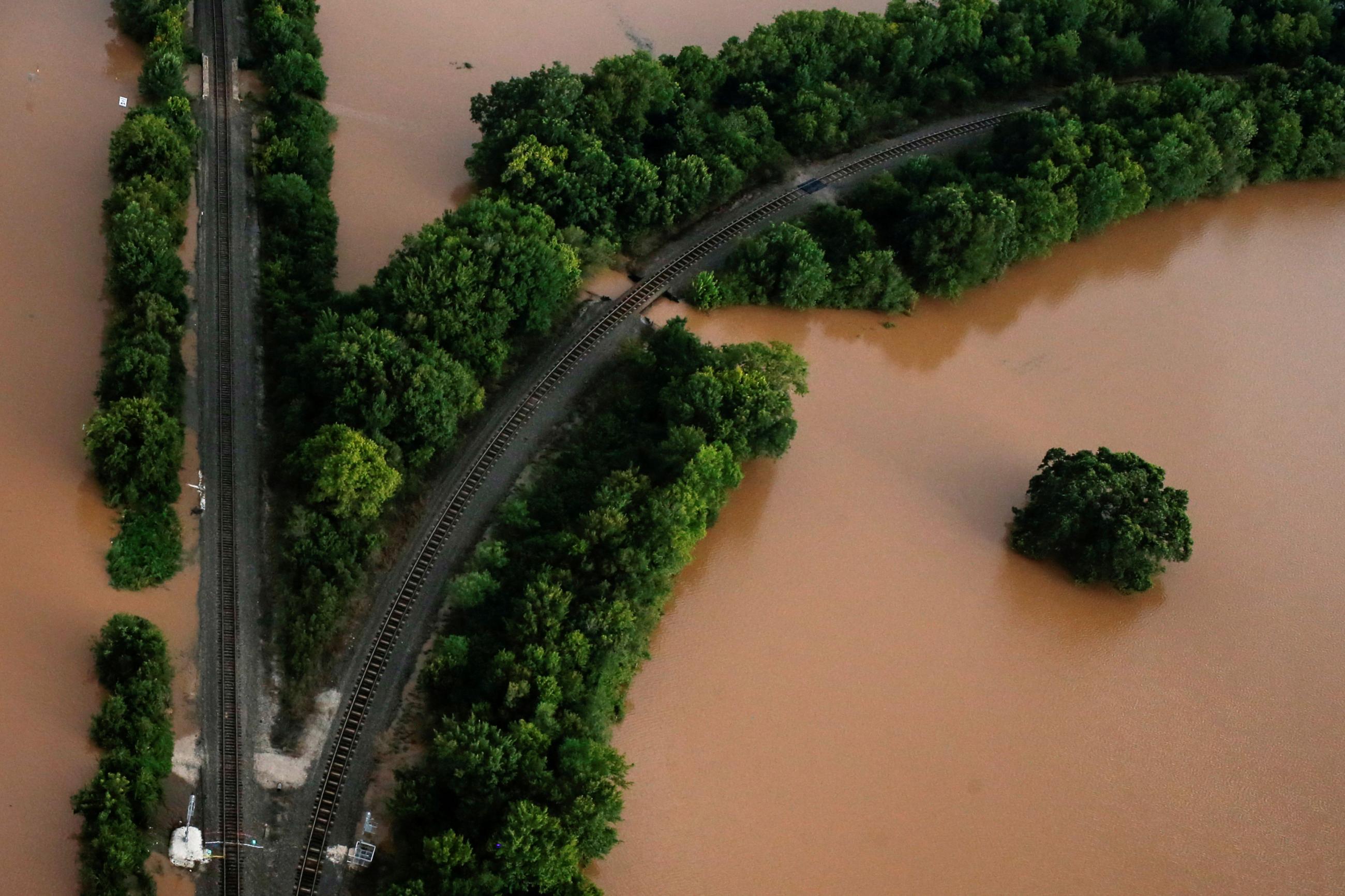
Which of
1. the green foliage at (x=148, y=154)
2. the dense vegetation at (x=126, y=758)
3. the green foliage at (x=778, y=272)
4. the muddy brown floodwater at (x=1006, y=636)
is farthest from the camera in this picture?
the green foliage at (x=778, y=272)

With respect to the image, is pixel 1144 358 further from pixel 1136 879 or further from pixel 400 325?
pixel 400 325

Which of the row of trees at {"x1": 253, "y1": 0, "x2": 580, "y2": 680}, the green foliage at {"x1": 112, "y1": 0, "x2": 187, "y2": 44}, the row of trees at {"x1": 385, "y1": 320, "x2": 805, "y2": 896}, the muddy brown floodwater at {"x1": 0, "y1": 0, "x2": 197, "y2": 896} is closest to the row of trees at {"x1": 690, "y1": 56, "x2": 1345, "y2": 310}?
the row of trees at {"x1": 385, "y1": 320, "x2": 805, "y2": 896}

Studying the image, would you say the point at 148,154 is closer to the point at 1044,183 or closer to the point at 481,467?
the point at 481,467

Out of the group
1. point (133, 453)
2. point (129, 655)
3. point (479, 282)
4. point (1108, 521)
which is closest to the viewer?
point (129, 655)

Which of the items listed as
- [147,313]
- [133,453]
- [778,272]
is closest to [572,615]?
[133,453]

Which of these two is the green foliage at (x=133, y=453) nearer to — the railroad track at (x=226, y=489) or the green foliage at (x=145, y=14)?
the railroad track at (x=226, y=489)

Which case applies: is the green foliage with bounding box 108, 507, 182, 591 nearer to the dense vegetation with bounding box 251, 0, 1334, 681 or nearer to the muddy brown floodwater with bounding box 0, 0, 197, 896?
the muddy brown floodwater with bounding box 0, 0, 197, 896

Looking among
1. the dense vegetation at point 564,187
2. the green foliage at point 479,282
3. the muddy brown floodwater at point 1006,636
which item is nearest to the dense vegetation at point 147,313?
the dense vegetation at point 564,187
